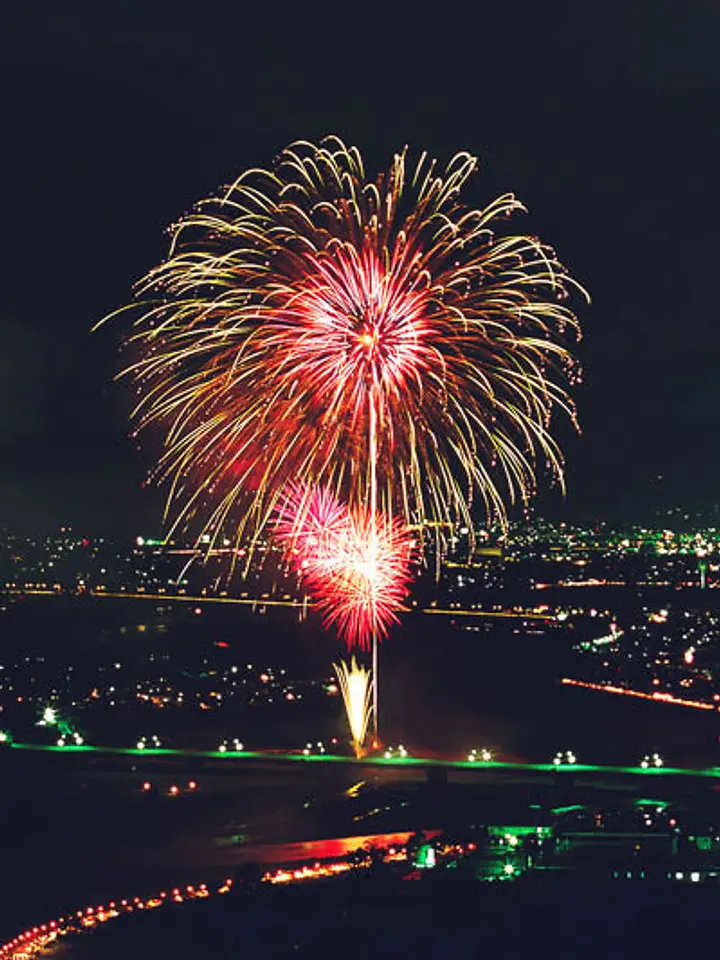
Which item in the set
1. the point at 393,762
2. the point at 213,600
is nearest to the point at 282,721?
the point at 393,762

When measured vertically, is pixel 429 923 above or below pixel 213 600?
below

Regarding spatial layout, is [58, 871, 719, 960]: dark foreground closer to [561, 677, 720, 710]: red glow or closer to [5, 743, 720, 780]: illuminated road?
[5, 743, 720, 780]: illuminated road

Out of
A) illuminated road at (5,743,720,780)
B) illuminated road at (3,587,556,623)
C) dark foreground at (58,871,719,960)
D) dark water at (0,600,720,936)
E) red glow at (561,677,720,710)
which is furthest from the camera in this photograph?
illuminated road at (3,587,556,623)

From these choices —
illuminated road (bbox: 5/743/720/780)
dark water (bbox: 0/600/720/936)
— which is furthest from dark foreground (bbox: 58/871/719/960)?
illuminated road (bbox: 5/743/720/780)

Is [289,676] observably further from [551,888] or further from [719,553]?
[719,553]

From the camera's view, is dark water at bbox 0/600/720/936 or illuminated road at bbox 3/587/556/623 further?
illuminated road at bbox 3/587/556/623

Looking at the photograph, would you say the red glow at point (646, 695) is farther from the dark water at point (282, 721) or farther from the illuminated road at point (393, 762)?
the illuminated road at point (393, 762)

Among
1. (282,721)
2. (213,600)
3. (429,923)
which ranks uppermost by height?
(213,600)

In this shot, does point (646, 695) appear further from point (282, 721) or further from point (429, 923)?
point (429, 923)

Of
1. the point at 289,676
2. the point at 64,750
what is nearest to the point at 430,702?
the point at 289,676
